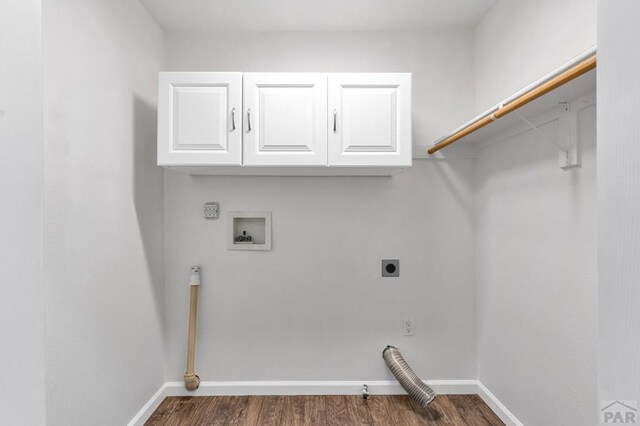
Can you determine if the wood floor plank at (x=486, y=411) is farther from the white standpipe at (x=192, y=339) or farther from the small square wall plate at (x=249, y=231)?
the white standpipe at (x=192, y=339)

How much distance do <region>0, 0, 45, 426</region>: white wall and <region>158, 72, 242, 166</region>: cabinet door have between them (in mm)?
1405

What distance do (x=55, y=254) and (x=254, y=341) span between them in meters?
1.38

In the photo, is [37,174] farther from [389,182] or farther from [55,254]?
[389,182]

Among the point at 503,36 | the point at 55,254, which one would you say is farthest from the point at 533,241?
the point at 55,254

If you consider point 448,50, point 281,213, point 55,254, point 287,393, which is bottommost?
point 287,393

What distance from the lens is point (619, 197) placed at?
1.33 ft

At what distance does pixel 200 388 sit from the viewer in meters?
2.37

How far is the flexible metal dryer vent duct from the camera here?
212 cm

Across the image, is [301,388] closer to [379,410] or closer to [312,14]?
[379,410]

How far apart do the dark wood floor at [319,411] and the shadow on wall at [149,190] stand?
1.99 feet

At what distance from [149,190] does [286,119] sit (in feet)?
3.09

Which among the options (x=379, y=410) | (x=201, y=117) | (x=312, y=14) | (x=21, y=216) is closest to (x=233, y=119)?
(x=201, y=117)

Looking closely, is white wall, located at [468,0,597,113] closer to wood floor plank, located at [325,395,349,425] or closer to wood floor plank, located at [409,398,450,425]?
wood floor plank, located at [409,398,450,425]

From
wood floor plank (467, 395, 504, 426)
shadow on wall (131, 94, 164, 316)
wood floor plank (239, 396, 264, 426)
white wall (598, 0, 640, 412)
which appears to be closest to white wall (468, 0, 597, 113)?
white wall (598, 0, 640, 412)
